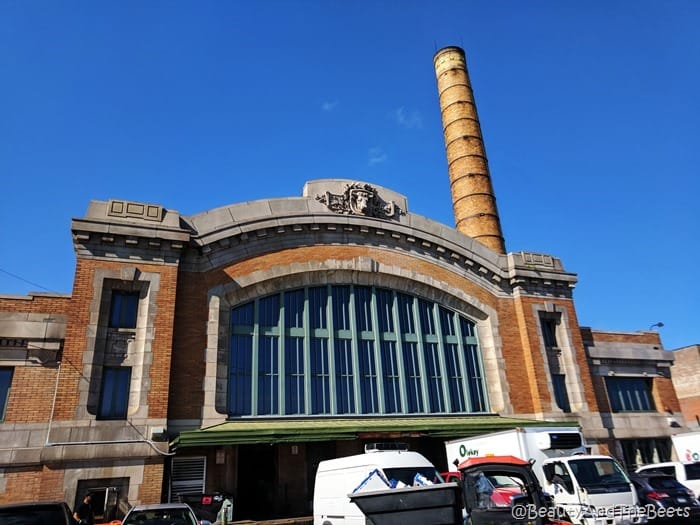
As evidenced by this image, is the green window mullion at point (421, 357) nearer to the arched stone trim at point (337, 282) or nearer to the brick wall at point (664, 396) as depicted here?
the arched stone trim at point (337, 282)

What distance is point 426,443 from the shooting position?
66.4ft

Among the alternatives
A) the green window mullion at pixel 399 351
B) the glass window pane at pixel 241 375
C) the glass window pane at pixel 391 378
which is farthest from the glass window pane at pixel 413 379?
the glass window pane at pixel 241 375

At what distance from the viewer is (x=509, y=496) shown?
35.7 ft

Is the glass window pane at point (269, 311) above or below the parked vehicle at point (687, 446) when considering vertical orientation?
above

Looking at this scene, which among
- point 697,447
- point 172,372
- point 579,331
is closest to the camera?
point 172,372

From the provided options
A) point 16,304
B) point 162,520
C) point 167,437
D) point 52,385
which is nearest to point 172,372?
point 167,437

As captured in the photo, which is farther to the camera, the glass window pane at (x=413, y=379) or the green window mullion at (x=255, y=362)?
the glass window pane at (x=413, y=379)

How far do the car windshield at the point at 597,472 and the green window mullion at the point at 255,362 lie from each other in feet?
33.3

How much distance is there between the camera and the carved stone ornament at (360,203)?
2181 centimetres

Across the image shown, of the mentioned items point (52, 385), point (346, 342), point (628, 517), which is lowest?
point (628, 517)

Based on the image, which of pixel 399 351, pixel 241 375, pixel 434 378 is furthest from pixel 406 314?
pixel 241 375

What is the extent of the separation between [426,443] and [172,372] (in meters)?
10.1

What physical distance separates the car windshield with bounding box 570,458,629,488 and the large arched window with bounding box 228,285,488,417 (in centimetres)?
776

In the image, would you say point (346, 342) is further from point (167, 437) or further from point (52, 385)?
point (52, 385)
